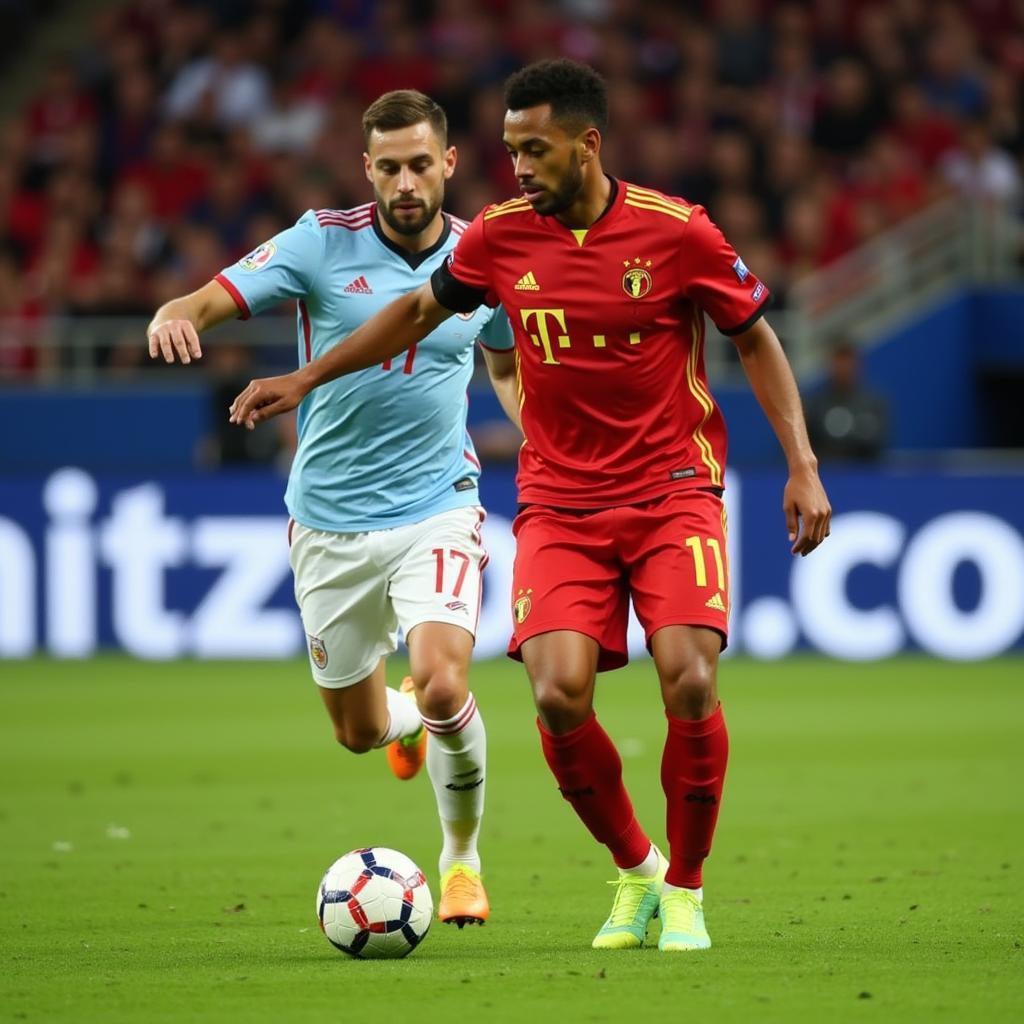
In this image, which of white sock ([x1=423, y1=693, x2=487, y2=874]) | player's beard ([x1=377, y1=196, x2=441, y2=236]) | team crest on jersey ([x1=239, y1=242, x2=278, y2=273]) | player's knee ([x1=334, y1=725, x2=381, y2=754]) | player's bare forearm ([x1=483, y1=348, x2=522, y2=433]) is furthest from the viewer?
player's knee ([x1=334, y1=725, x2=381, y2=754])

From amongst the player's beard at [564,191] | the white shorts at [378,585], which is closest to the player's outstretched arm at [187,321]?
the white shorts at [378,585]

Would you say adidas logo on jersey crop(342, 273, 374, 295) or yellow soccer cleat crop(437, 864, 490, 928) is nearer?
yellow soccer cleat crop(437, 864, 490, 928)

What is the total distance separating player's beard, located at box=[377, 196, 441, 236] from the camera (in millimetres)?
6965

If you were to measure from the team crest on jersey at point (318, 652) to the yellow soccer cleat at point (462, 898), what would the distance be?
1.02 m

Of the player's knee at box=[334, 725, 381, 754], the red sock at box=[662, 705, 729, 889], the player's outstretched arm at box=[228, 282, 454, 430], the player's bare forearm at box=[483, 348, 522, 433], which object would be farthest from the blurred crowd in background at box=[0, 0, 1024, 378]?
the red sock at box=[662, 705, 729, 889]

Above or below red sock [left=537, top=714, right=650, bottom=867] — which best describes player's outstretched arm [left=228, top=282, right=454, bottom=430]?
above

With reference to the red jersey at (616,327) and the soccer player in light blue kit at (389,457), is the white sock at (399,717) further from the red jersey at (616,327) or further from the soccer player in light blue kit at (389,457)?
the red jersey at (616,327)

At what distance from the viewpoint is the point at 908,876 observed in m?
7.31

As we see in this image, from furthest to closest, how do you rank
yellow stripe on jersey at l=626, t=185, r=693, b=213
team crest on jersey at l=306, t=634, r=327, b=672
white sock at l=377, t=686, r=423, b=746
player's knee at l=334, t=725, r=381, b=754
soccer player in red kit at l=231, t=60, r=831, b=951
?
white sock at l=377, t=686, r=423, b=746 < player's knee at l=334, t=725, r=381, b=754 < team crest on jersey at l=306, t=634, r=327, b=672 < yellow stripe on jersey at l=626, t=185, r=693, b=213 < soccer player in red kit at l=231, t=60, r=831, b=951

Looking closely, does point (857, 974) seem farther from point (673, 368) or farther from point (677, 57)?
point (677, 57)

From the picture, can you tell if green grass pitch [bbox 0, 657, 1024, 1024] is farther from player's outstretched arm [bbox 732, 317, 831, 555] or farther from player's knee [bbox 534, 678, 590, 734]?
player's outstretched arm [bbox 732, 317, 831, 555]

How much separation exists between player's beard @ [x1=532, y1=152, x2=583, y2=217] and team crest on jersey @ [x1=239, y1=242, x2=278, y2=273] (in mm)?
1216

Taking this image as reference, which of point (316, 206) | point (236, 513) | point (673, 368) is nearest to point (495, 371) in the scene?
point (673, 368)

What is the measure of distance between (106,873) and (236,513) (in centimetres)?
801
